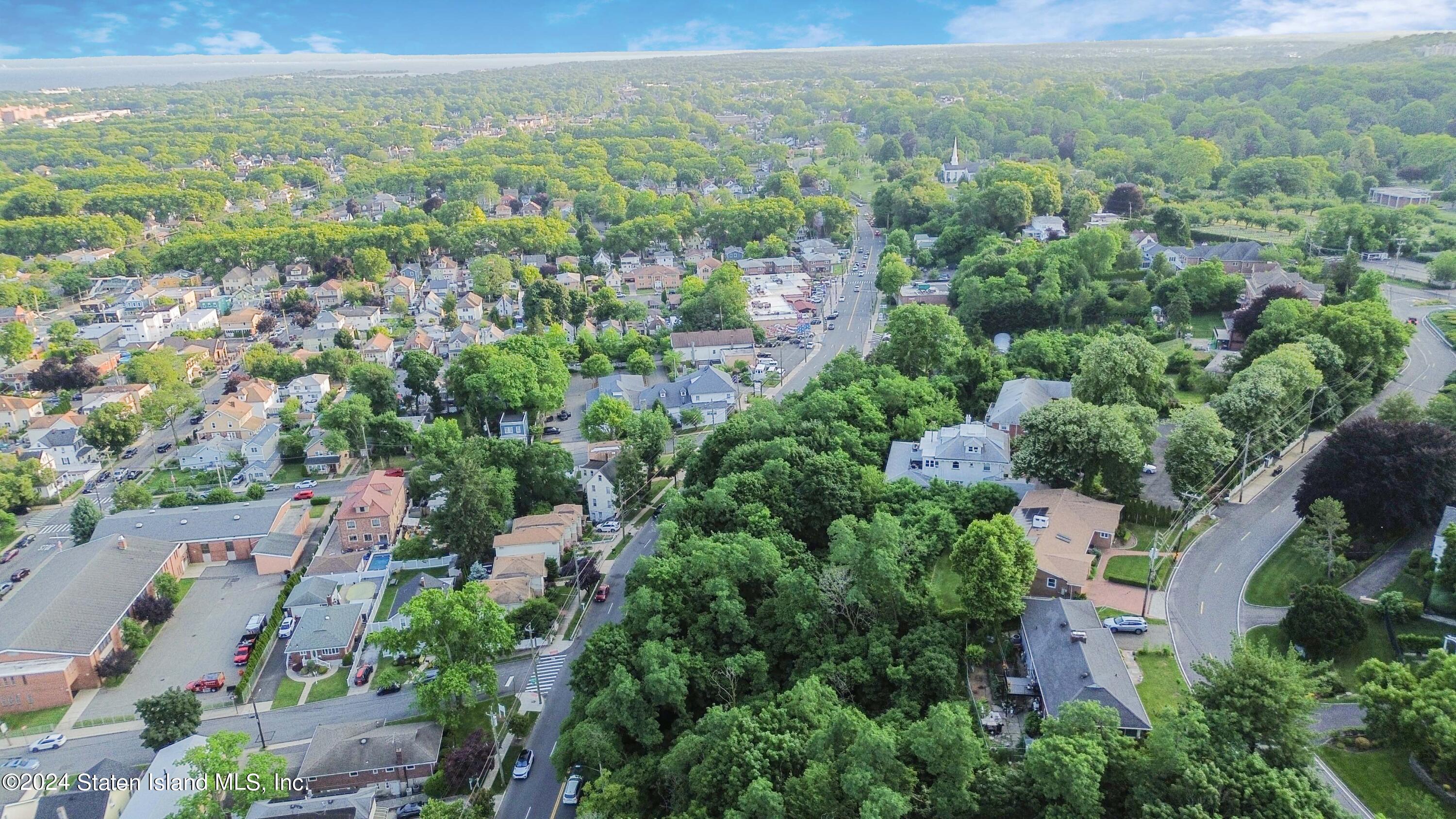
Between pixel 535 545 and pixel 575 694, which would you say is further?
pixel 535 545

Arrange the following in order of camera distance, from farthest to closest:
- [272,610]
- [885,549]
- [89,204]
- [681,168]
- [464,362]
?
[681,168] → [89,204] → [464,362] → [272,610] → [885,549]

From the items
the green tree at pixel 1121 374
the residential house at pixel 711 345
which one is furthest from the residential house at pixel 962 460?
the residential house at pixel 711 345

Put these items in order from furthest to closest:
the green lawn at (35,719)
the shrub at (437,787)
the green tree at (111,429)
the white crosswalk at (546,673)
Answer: the green tree at (111,429) → the white crosswalk at (546,673) → the green lawn at (35,719) → the shrub at (437,787)

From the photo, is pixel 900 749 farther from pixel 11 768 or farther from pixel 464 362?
pixel 464 362

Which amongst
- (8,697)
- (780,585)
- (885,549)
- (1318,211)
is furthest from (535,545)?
(1318,211)

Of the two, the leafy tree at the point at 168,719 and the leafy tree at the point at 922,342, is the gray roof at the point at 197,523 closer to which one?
the leafy tree at the point at 168,719

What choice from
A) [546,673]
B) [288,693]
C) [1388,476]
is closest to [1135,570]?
[1388,476]

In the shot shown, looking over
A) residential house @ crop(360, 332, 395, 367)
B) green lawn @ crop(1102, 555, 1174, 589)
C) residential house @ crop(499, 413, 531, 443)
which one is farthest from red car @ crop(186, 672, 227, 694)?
residential house @ crop(360, 332, 395, 367)

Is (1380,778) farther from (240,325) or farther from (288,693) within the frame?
(240,325)
